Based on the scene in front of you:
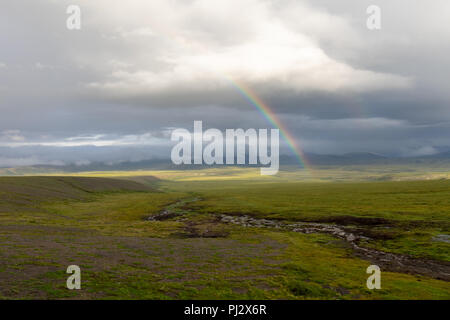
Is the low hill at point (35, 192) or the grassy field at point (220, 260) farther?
the low hill at point (35, 192)

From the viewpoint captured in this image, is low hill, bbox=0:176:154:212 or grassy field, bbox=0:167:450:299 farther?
low hill, bbox=0:176:154:212

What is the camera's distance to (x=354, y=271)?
3662cm

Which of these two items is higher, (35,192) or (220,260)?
(220,260)

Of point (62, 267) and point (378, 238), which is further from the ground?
point (62, 267)

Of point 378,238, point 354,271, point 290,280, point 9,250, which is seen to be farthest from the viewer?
point 378,238

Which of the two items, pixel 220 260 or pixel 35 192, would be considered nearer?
pixel 220 260

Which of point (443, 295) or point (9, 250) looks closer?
point (443, 295)
